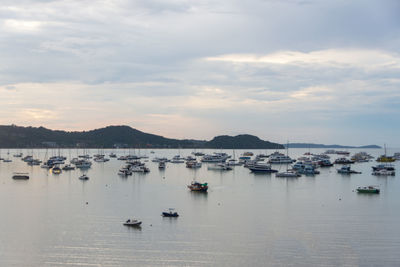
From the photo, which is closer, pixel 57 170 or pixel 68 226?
pixel 68 226

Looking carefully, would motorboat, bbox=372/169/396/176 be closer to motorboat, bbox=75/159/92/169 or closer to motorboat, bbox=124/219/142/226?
motorboat, bbox=75/159/92/169

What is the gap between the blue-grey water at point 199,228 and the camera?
2630 centimetres

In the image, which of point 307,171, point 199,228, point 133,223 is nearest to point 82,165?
point 307,171

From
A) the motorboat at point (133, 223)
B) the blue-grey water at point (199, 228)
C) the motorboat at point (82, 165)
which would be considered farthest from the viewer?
the motorboat at point (82, 165)

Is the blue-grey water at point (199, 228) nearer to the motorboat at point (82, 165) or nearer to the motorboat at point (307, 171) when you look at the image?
the motorboat at point (307, 171)

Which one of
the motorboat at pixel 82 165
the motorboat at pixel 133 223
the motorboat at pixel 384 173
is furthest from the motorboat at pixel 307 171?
the motorboat at pixel 133 223

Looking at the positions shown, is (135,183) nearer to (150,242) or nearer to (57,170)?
(57,170)

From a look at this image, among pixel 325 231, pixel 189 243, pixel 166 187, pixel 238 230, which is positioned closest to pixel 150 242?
pixel 189 243

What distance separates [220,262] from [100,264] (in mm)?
6861

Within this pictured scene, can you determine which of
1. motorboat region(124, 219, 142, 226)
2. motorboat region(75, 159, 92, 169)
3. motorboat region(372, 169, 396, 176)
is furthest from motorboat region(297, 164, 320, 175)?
motorboat region(124, 219, 142, 226)

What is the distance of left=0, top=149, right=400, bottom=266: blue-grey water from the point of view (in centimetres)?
2630

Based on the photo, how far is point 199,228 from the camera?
33469 millimetres

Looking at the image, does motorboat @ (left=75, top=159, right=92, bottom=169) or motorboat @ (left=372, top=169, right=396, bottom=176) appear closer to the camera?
motorboat @ (left=372, top=169, right=396, bottom=176)

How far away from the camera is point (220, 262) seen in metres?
25.4
